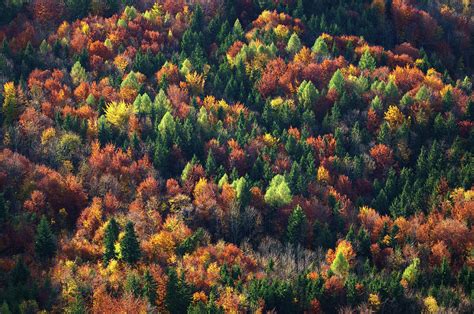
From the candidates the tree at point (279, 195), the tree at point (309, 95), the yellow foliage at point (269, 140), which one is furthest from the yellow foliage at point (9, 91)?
the tree at point (309, 95)

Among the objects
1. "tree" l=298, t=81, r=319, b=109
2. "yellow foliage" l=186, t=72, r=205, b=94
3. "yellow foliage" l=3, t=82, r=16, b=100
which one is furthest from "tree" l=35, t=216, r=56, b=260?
"tree" l=298, t=81, r=319, b=109

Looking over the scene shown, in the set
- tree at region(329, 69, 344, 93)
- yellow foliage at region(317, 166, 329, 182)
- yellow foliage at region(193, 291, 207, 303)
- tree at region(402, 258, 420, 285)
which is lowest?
tree at region(402, 258, 420, 285)

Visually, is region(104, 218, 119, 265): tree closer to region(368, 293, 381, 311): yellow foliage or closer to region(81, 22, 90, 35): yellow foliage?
region(368, 293, 381, 311): yellow foliage

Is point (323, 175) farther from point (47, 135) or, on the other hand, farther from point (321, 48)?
point (47, 135)

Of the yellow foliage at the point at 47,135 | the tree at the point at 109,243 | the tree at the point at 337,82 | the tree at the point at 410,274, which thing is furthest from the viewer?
the tree at the point at 337,82

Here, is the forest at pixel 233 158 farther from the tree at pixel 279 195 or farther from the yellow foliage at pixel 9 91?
the yellow foliage at pixel 9 91

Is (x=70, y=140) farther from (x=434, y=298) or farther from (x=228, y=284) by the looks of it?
(x=434, y=298)
